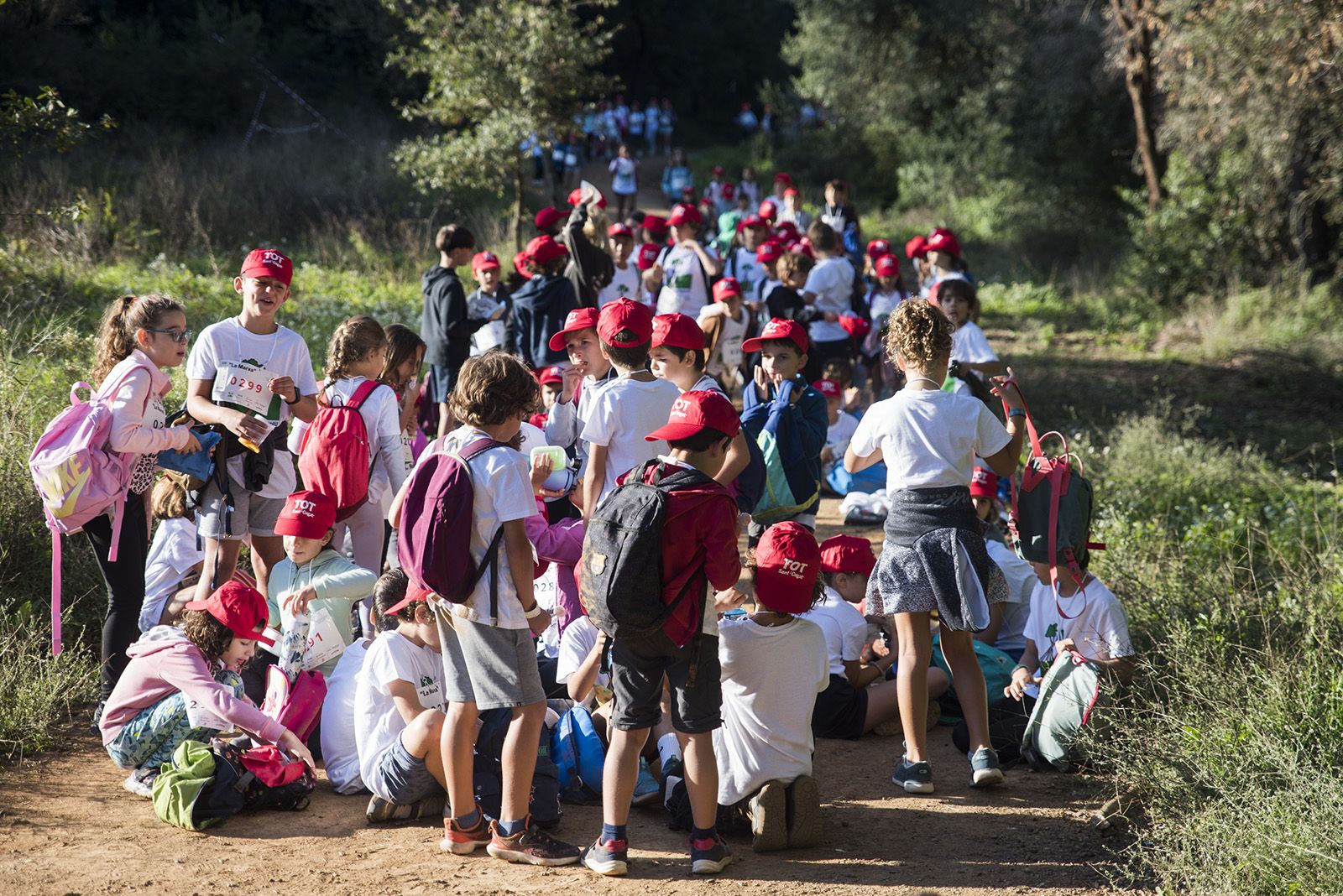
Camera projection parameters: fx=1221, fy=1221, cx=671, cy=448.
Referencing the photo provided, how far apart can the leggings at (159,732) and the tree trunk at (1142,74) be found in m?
16.1

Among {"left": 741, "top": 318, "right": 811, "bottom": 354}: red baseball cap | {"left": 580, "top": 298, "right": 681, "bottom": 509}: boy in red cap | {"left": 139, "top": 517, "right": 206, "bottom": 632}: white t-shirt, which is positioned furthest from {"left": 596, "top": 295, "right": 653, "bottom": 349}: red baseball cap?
{"left": 139, "top": 517, "right": 206, "bottom": 632}: white t-shirt

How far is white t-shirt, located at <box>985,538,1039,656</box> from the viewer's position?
5.83 metres

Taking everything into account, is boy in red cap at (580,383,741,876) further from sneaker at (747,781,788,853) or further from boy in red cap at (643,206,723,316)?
boy in red cap at (643,206,723,316)

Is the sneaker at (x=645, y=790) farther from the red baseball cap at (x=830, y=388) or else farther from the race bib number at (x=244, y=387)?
the red baseball cap at (x=830, y=388)

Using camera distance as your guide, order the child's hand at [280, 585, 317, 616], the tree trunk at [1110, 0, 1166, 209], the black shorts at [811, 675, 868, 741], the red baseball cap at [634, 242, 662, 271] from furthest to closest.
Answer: the tree trunk at [1110, 0, 1166, 209], the red baseball cap at [634, 242, 662, 271], the black shorts at [811, 675, 868, 741], the child's hand at [280, 585, 317, 616]

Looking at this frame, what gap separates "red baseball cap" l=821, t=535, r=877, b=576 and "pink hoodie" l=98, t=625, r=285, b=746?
8.12ft

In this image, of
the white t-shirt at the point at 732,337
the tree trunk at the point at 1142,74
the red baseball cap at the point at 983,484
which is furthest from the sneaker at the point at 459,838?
the tree trunk at the point at 1142,74

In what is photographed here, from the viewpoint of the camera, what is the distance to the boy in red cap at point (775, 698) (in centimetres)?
418

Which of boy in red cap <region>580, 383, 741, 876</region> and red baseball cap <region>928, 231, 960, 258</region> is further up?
red baseball cap <region>928, 231, 960, 258</region>

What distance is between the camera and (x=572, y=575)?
514 centimetres

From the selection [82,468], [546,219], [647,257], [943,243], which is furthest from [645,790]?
[647,257]

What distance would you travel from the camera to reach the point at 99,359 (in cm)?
512

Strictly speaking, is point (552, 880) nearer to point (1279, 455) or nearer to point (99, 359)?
point (99, 359)

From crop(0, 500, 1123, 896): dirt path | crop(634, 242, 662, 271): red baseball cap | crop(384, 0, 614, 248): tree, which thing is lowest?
crop(0, 500, 1123, 896): dirt path
